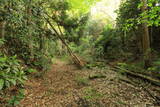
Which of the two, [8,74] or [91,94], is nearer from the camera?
[8,74]

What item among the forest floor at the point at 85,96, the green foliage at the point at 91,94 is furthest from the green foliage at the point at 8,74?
the green foliage at the point at 91,94

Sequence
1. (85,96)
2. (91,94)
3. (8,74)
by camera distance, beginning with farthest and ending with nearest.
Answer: (91,94), (85,96), (8,74)

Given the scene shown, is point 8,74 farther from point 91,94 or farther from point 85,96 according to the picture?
point 91,94

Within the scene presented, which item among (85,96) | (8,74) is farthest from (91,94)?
(8,74)

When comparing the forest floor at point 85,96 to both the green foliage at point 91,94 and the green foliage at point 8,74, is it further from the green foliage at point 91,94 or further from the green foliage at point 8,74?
the green foliage at point 8,74

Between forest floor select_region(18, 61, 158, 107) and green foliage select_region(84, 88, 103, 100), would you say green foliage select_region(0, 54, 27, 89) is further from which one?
green foliage select_region(84, 88, 103, 100)

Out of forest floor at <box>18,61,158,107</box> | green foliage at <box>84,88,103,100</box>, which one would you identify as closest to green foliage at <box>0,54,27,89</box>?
forest floor at <box>18,61,158,107</box>

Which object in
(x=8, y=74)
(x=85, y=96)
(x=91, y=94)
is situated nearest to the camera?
(x=8, y=74)

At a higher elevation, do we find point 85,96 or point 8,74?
point 8,74

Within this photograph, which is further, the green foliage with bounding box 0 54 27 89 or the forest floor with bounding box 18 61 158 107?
the forest floor with bounding box 18 61 158 107

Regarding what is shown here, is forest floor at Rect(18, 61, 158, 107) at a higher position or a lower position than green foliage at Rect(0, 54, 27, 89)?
lower

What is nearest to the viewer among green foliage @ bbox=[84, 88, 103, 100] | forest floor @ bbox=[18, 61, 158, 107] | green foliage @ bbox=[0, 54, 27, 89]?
green foliage @ bbox=[0, 54, 27, 89]

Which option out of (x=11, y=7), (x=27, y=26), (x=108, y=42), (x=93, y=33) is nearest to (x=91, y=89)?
(x=27, y=26)

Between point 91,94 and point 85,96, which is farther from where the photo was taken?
point 91,94
